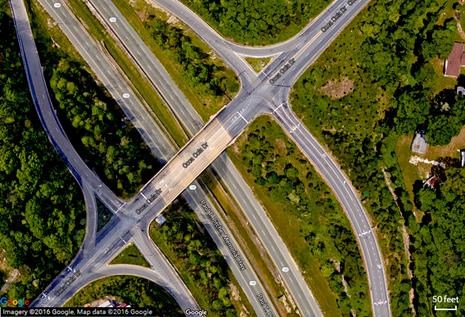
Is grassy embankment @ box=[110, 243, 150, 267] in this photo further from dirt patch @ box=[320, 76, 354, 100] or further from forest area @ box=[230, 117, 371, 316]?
dirt patch @ box=[320, 76, 354, 100]

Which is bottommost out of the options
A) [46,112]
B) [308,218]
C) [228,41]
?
[308,218]

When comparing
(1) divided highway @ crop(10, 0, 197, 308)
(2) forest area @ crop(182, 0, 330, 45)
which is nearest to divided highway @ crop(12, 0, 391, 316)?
(2) forest area @ crop(182, 0, 330, 45)

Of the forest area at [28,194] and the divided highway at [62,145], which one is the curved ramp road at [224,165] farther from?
the forest area at [28,194]

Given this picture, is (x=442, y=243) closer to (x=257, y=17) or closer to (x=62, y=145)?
(x=257, y=17)

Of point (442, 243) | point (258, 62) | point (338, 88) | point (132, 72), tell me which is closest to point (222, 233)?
point (258, 62)

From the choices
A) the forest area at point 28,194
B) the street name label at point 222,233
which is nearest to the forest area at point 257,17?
the street name label at point 222,233

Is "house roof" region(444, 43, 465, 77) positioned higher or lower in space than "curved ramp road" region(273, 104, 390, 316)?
higher
